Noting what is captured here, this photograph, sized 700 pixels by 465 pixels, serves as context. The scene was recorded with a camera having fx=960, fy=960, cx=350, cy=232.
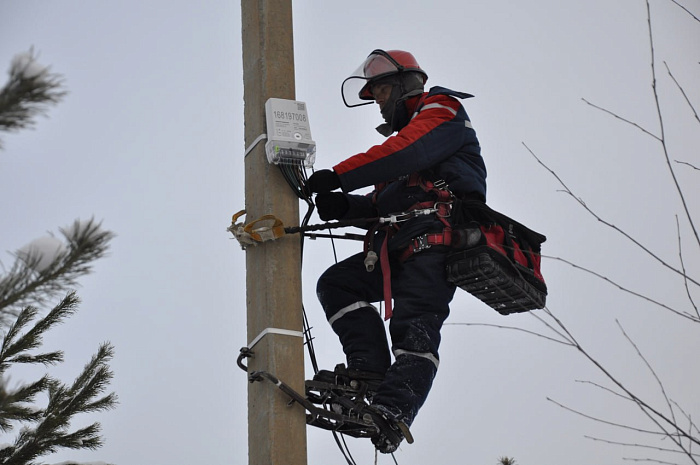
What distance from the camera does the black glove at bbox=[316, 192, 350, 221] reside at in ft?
14.7

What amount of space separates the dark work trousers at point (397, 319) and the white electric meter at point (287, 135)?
0.73 metres

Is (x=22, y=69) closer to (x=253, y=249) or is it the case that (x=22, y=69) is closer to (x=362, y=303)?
(x=253, y=249)

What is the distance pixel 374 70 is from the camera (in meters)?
4.97

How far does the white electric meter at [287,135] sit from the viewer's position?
13.6ft

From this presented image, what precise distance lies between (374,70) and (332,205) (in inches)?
33.0

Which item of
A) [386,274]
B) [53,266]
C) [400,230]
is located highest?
[400,230]

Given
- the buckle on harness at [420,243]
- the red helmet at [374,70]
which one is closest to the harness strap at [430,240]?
the buckle on harness at [420,243]

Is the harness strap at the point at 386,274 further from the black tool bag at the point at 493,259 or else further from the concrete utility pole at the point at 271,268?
the concrete utility pole at the point at 271,268

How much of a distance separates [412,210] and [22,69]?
2.83 meters

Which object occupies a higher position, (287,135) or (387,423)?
(287,135)

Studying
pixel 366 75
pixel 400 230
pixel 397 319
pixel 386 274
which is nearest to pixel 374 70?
pixel 366 75

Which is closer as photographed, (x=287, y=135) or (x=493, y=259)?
(x=287, y=135)

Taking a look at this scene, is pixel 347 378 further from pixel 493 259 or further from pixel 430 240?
pixel 493 259

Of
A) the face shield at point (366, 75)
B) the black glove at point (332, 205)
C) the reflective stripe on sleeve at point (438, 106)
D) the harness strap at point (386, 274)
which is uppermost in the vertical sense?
the face shield at point (366, 75)
